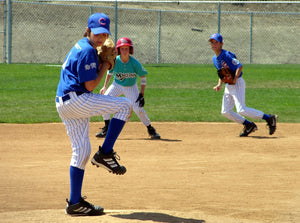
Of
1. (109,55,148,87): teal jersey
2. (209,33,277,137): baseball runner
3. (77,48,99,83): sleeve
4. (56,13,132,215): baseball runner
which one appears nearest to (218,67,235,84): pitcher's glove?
(209,33,277,137): baseball runner

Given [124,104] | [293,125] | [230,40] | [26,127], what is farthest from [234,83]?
[230,40]

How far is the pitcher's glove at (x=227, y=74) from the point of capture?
9852mm

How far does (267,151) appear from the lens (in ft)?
28.3

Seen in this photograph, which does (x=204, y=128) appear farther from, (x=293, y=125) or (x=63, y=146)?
(x=63, y=146)

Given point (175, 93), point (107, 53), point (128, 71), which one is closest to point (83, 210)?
point (107, 53)

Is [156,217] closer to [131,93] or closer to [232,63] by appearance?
[131,93]

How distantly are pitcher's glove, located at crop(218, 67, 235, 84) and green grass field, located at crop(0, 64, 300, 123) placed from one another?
2465 mm

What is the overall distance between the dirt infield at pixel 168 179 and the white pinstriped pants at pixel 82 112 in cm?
63

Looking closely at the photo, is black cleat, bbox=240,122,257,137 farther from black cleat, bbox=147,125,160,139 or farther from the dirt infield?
black cleat, bbox=147,125,160,139

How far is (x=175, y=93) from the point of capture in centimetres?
1669

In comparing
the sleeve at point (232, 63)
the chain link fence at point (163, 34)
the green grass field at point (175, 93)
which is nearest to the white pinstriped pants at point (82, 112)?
the sleeve at point (232, 63)

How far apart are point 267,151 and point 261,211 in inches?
136

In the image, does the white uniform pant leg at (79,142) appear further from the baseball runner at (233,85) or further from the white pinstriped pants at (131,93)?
the baseball runner at (233,85)

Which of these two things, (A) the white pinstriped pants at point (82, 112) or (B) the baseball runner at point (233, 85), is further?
(B) the baseball runner at point (233, 85)
